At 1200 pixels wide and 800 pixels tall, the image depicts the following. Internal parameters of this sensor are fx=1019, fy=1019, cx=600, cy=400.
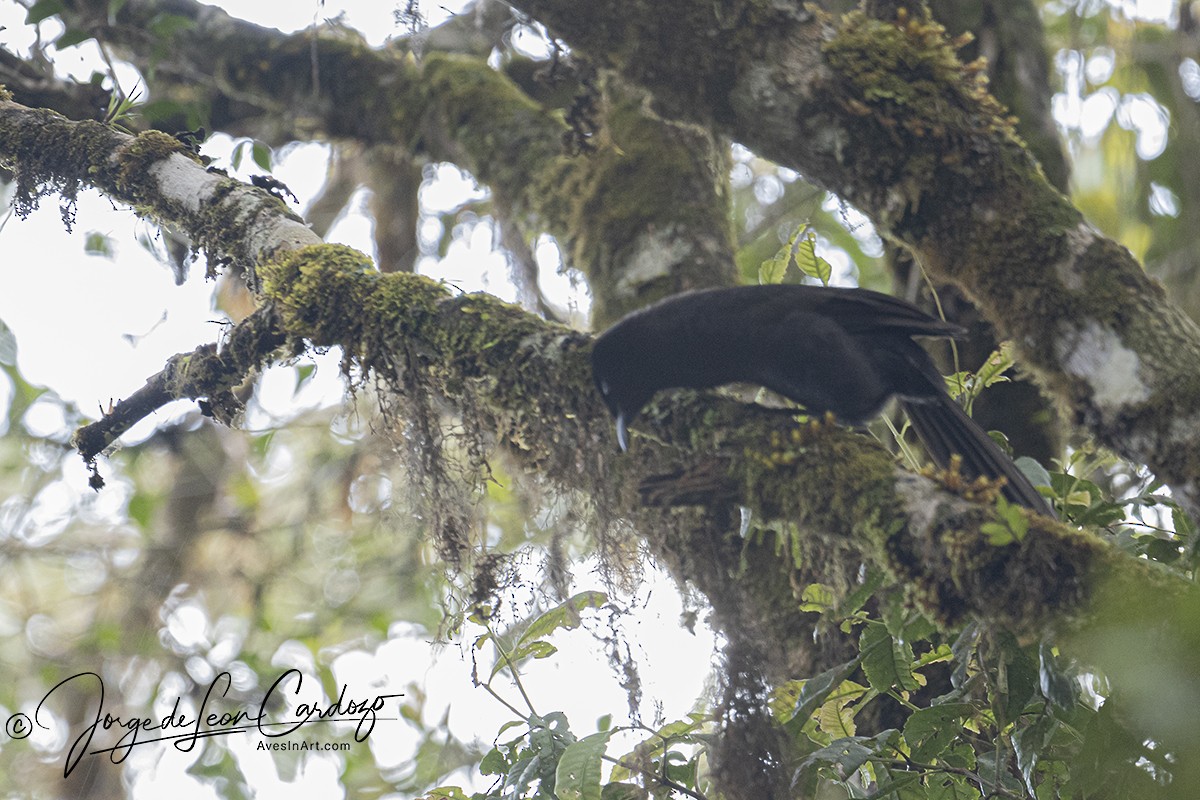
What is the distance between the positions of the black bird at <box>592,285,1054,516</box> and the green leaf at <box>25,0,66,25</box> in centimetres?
289

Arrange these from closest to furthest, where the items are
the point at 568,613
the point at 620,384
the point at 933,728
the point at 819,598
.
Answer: the point at 933,728
the point at 819,598
the point at 620,384
the point at 568,613

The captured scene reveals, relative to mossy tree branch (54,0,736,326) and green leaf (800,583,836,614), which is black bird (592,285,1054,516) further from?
mossy tree branch (54,0,736,326)

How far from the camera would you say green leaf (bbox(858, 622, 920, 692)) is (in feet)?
7.86

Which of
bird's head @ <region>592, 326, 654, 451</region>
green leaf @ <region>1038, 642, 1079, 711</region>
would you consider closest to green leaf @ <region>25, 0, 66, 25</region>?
bird's head @ <region>592, 326, 654, 451</region>

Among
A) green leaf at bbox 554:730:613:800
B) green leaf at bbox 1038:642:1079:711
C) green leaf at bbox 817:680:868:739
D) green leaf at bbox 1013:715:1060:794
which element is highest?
green leaf at bbox 1038:642:1079:711

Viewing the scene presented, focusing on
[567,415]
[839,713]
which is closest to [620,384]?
[567,415]

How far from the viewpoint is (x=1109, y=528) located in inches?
108

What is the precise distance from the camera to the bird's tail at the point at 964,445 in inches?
109

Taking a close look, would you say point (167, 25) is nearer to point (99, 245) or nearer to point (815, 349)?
point (99, 245)

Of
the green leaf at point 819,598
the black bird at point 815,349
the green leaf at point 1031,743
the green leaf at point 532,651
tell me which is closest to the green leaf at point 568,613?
the green leaf at point 532,651

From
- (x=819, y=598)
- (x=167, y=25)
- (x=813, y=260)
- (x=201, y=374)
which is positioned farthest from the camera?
(x=167, y=25)

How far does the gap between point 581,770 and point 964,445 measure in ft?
4.96

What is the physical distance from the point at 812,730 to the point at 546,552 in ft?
3.01

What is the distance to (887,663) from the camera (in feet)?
7.87
